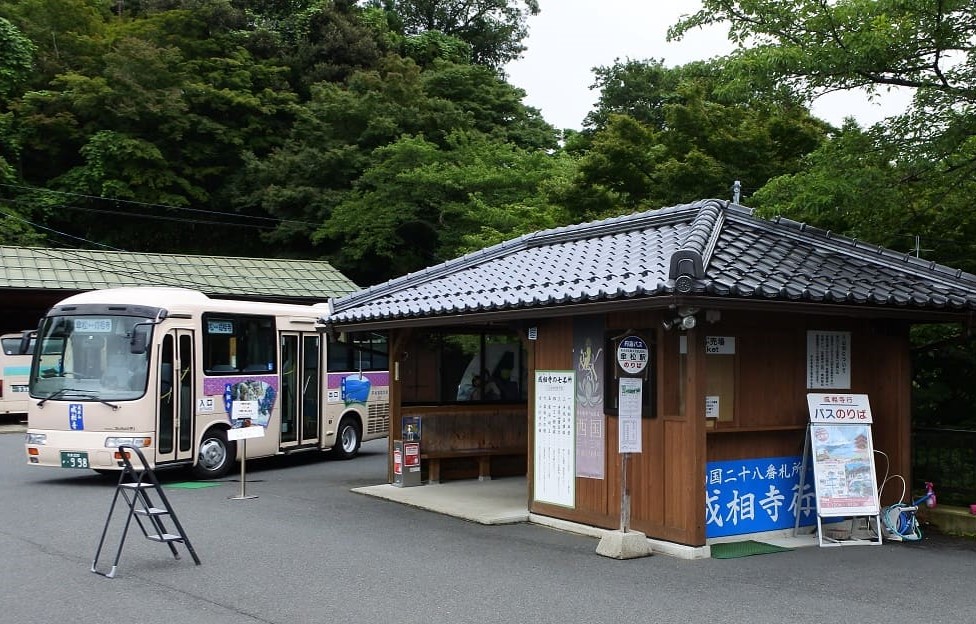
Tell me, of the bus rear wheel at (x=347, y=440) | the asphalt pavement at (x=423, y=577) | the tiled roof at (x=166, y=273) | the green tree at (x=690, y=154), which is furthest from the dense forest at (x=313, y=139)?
the asphalt pavement at (x=423, y=577)

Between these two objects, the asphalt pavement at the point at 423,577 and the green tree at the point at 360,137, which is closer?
the asphalt pavement at the point at 423,577

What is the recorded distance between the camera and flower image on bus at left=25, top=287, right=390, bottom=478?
13555 mm

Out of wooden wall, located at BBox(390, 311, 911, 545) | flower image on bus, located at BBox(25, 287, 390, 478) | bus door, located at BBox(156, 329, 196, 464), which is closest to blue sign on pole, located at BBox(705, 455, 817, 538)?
wooden wall, located at BBox(390, 311, 911, 545)

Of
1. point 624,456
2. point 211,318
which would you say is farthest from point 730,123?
point 624,456

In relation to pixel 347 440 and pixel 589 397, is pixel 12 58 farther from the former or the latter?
pixel 589 397

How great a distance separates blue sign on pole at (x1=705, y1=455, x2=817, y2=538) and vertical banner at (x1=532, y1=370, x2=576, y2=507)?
1.74m

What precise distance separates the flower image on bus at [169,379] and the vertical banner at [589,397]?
4.86m

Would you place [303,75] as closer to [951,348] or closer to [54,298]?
[54,298]

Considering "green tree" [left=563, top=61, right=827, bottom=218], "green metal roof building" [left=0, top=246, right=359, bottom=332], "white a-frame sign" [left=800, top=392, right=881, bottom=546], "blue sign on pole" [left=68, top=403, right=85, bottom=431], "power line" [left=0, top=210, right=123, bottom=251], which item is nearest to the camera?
"white a-frame sign" [left=800, top=392, right=881, bottom=546]

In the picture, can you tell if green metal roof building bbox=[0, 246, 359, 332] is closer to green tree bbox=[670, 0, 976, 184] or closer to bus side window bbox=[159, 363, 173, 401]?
bus side window bbox=[159, 363, 173, 401]

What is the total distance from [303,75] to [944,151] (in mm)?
35767

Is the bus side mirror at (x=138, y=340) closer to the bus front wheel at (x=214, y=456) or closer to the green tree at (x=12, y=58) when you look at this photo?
the bus front wheel at (x=214, y=456)

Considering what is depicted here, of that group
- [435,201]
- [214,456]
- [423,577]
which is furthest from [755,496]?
[435,201]

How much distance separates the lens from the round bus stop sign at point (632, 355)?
9040 millimetres
